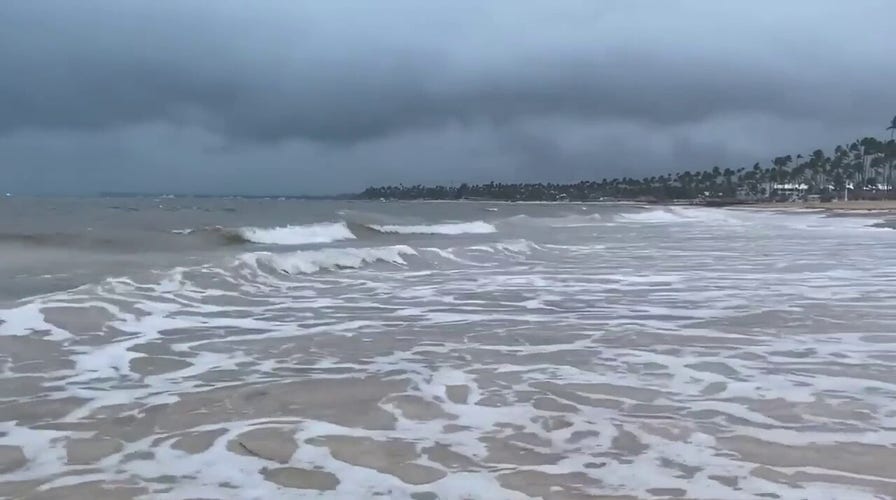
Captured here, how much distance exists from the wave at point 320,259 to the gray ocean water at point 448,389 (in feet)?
8.72

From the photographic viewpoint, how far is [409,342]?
886cm

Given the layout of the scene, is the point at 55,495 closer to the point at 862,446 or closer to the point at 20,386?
the point at 20,386

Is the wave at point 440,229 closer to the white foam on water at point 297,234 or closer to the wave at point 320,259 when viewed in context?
the white foam on water at point 297,234

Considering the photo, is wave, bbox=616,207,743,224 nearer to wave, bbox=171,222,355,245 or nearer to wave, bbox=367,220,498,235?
wave, bbox=367,220,498,235

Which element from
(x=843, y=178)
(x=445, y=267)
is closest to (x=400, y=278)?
(x=445, y=267)

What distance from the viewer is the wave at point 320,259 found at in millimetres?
17064

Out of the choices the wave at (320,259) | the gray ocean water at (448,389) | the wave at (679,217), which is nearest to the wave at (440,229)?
the wave at (679,217)

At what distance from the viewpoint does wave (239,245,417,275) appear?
1706cm

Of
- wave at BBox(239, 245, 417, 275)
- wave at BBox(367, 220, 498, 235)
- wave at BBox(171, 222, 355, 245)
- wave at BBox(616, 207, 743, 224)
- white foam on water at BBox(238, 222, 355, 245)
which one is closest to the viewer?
wave at BBox(239, 245, 417, 275)

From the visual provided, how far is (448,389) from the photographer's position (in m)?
6.68

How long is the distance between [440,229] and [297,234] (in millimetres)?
10751

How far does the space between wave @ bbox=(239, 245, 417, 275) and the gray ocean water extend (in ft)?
8.72

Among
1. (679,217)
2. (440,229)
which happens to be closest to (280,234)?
(440,229)

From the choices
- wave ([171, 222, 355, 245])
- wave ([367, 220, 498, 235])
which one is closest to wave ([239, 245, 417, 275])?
wave ([171, 222, 355, 245])
